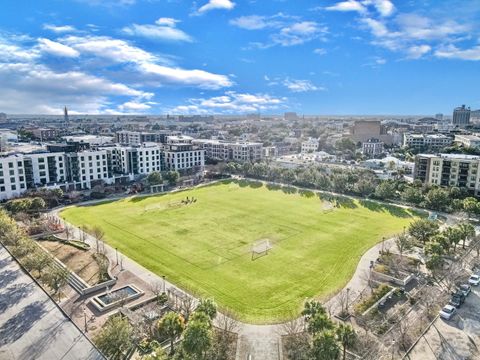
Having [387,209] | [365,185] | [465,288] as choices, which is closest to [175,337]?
[465,288]

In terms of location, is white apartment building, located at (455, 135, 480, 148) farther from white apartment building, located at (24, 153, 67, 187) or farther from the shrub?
white apartment building, located at (24, 153, 67, 187)

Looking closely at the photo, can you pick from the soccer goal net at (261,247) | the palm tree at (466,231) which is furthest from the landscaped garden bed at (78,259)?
the palm tree at (466,231)

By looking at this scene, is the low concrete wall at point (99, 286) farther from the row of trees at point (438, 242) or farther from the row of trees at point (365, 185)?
the row of trees at point (365, 185)

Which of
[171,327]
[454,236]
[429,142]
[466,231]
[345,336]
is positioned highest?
[429,142]

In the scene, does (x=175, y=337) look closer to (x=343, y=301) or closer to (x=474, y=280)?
(x=343, y=301)

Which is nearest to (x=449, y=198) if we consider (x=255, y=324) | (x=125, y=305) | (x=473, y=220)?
(x=473, y=220)

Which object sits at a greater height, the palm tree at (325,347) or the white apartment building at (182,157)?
the white apartment building at (182,157)
